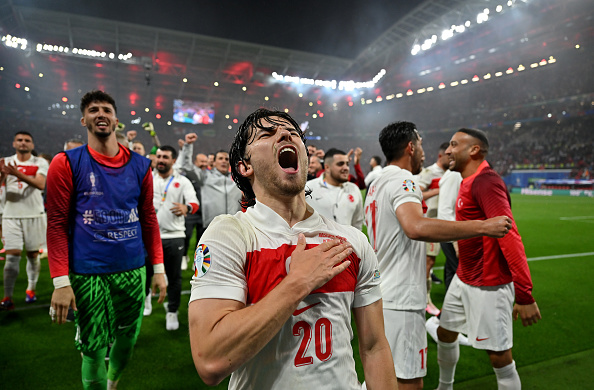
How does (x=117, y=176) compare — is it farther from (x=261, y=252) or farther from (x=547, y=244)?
(x=547, y=244)

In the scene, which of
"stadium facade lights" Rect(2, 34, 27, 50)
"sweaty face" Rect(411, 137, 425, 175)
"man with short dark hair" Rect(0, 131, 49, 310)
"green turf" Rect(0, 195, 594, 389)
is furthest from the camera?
"stadium facade lights" Rect(2, 34, 27, 50)

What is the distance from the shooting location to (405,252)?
2664 millimetres

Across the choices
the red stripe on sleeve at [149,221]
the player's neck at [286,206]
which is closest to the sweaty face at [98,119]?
the red stripe on sleeve at [149,221]

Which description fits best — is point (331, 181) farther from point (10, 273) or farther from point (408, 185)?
point (10, 273)

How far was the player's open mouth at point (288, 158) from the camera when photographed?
4.64 feet

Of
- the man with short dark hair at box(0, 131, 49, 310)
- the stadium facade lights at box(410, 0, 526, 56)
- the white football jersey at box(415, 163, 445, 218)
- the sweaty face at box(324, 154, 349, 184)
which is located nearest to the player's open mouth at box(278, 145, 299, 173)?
the sweaty face at box(324, 154, 349, 184)

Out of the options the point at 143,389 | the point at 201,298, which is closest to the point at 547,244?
the point at 143,389

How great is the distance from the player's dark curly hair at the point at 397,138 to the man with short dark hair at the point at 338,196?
219cm

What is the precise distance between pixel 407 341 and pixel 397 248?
685 mm

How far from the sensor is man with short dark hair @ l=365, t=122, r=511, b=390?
2322mm

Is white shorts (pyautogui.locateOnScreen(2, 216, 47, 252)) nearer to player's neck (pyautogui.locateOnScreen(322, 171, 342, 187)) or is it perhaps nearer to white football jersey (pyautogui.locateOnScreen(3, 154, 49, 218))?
white football jersey (pyautogui.locateOnScreen(3, 154, 49, 218))

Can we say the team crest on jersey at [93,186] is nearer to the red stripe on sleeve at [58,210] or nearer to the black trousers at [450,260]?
the red stripe on sleeve at [58,210]

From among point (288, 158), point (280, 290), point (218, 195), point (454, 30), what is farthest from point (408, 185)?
point (454, 30)

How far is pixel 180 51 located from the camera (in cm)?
3033
